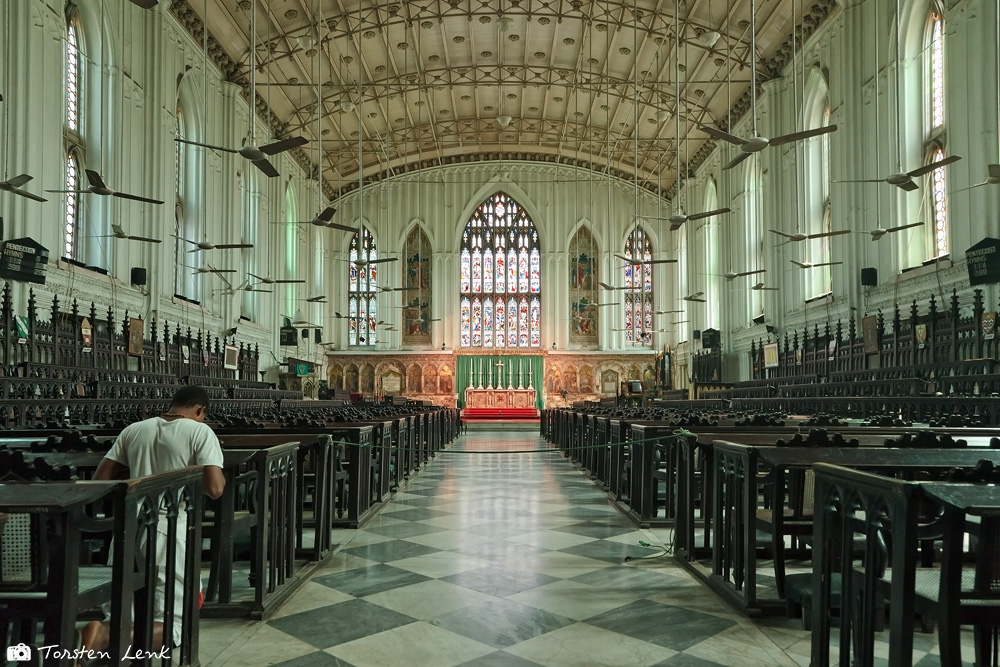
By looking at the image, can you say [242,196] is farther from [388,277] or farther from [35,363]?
[35,363]

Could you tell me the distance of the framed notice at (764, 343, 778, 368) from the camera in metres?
21.9

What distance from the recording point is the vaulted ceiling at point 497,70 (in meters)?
21.8

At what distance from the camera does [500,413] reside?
98.4 ft

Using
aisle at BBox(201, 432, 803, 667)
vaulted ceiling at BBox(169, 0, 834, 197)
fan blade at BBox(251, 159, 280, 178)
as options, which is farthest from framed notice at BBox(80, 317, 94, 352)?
aisle at BBox(201, 432, 803, 667)

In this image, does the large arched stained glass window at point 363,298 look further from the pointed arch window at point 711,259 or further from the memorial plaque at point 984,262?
the memorial plaque at point 984,262

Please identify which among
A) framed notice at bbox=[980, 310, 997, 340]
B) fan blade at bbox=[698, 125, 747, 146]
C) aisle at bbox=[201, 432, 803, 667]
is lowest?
aisle at bbox=[201, 432, 803, 667]

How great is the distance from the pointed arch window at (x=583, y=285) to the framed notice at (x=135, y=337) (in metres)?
22.9

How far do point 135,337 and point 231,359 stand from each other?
19.5 ft

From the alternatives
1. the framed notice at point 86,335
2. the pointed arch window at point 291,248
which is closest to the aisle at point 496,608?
the framed notice at point 86,335

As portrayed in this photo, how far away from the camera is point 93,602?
2.54 meters

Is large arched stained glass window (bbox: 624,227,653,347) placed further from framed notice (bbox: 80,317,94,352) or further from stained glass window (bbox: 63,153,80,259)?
framed notice (bbox: 80,317,94,352)

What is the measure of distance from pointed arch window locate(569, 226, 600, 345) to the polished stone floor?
97.1ft

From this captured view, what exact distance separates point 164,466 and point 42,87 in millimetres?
13670

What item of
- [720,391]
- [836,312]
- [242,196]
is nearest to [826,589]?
[836,312]
